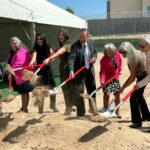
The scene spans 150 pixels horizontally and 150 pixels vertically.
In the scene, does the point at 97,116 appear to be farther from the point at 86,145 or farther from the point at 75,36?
the point at 75,36

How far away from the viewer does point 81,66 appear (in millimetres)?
8078

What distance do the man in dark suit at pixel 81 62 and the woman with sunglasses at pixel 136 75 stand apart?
29.7 inches

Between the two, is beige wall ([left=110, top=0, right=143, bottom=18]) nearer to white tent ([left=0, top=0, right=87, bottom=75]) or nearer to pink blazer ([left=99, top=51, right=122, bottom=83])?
white tent ([left=0, top=0, right=87, bottom=75])

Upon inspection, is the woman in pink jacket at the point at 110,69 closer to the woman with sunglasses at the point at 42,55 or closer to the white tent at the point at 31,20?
the woman with sunglasses at the point at 42,55

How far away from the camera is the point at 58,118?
292 inches

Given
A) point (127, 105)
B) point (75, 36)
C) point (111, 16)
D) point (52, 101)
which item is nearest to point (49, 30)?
point (75, 36)

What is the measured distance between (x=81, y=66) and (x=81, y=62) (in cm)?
7

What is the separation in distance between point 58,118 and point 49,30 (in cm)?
1234

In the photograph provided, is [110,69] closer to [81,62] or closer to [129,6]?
[81,62]

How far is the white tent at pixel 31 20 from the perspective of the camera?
43.1 ft

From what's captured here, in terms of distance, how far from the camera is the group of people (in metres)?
7.53

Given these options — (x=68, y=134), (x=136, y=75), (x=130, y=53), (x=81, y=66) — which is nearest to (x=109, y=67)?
(x=81, y=66)

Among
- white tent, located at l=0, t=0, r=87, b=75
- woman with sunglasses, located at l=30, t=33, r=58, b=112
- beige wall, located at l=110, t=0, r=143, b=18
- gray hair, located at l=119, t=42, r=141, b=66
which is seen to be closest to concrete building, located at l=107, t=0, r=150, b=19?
beige wall, located at l=110, t=0, r=143, b=18

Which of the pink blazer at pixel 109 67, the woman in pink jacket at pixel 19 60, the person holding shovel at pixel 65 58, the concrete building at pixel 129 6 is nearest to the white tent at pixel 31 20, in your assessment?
the woman in pink jacket at pixel 19 60
